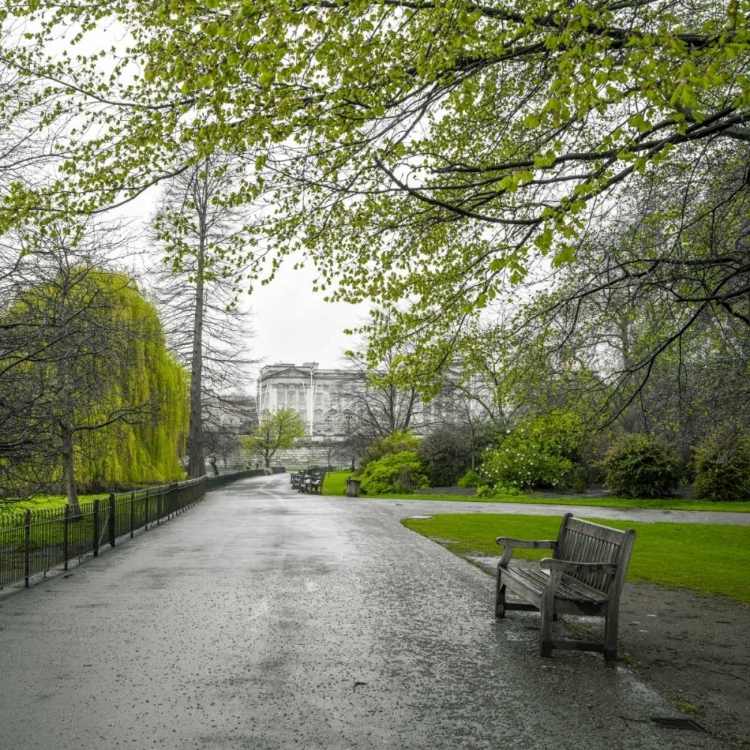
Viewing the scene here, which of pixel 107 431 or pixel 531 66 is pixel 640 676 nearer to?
pixel 531 66

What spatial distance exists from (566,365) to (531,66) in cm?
639

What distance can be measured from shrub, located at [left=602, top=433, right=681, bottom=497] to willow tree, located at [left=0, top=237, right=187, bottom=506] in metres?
17.6

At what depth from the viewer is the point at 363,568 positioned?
1254 centimetres

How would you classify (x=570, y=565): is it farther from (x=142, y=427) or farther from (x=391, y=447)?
(x=391, y=447)

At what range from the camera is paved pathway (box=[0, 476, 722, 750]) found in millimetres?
5113

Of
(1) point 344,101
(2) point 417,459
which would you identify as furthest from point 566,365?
(2) point 417,459

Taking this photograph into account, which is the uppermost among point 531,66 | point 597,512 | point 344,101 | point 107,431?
point 531,66

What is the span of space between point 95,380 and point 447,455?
95.1ft

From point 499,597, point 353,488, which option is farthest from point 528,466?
point 499,597

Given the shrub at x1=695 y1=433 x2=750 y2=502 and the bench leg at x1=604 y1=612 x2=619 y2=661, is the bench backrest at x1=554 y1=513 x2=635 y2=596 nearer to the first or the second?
the bench leg at x1=604 y1=612 x2=619 y2=661

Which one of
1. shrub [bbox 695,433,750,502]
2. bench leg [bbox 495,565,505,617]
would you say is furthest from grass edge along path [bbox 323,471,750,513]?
bench leg [bbox 495,565,505,617]

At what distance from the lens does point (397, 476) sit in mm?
40531

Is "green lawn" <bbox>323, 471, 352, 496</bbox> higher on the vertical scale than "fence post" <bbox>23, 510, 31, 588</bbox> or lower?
lower

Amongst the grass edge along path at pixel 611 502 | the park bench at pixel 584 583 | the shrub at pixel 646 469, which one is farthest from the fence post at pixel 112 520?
the shrub at pixel 646 469
